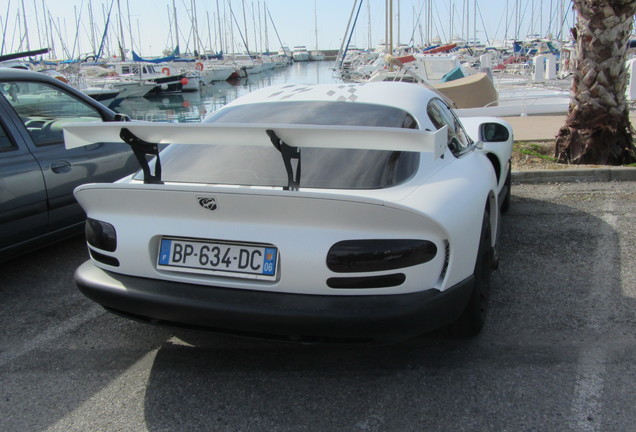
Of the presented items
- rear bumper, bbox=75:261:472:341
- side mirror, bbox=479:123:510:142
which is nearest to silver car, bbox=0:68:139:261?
rear bumper, bbox=75:261:472:341

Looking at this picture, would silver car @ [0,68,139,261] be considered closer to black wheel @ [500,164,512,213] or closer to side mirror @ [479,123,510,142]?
side mirror @ [479,123,510,142]

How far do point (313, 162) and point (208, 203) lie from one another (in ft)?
2.26

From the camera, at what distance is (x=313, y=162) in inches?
119

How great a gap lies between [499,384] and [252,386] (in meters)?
1.20

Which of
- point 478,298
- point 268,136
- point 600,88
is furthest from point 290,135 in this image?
point 600,88

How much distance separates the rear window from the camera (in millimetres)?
2906

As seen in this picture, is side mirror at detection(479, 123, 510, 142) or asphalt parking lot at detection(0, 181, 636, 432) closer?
asphalt parking lot at detection(0, 181, 636, 432)

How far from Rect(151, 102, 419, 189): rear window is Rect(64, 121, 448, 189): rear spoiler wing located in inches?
2.5

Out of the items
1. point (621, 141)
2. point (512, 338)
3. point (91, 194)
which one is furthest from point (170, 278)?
point (621, 141)

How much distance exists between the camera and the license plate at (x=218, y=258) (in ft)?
8.34

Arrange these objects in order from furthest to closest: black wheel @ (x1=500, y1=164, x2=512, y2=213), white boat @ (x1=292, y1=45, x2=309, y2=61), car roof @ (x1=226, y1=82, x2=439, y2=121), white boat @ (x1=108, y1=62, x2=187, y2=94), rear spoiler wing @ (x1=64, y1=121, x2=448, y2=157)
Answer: white boat @ (x1=292, y1=45, x2=309, y2=61) → white boat @ (x1=108, y1=62, x2=187, y2=94) → black wheel @ (x1=500, y1=164, x2=512, y2=213) → car roof @ (x1=226, y1=82, x2=439, y2=121) → rear spoiler wing @ (x1=64, y1=121, x2=448, y2=157)

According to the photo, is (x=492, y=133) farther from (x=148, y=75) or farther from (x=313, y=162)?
(x=148, y=75)

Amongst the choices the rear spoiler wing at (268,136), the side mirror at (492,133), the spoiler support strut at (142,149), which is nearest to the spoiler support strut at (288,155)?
the rear spoiler wing at (268,136)

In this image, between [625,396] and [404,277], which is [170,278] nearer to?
[404,277]
